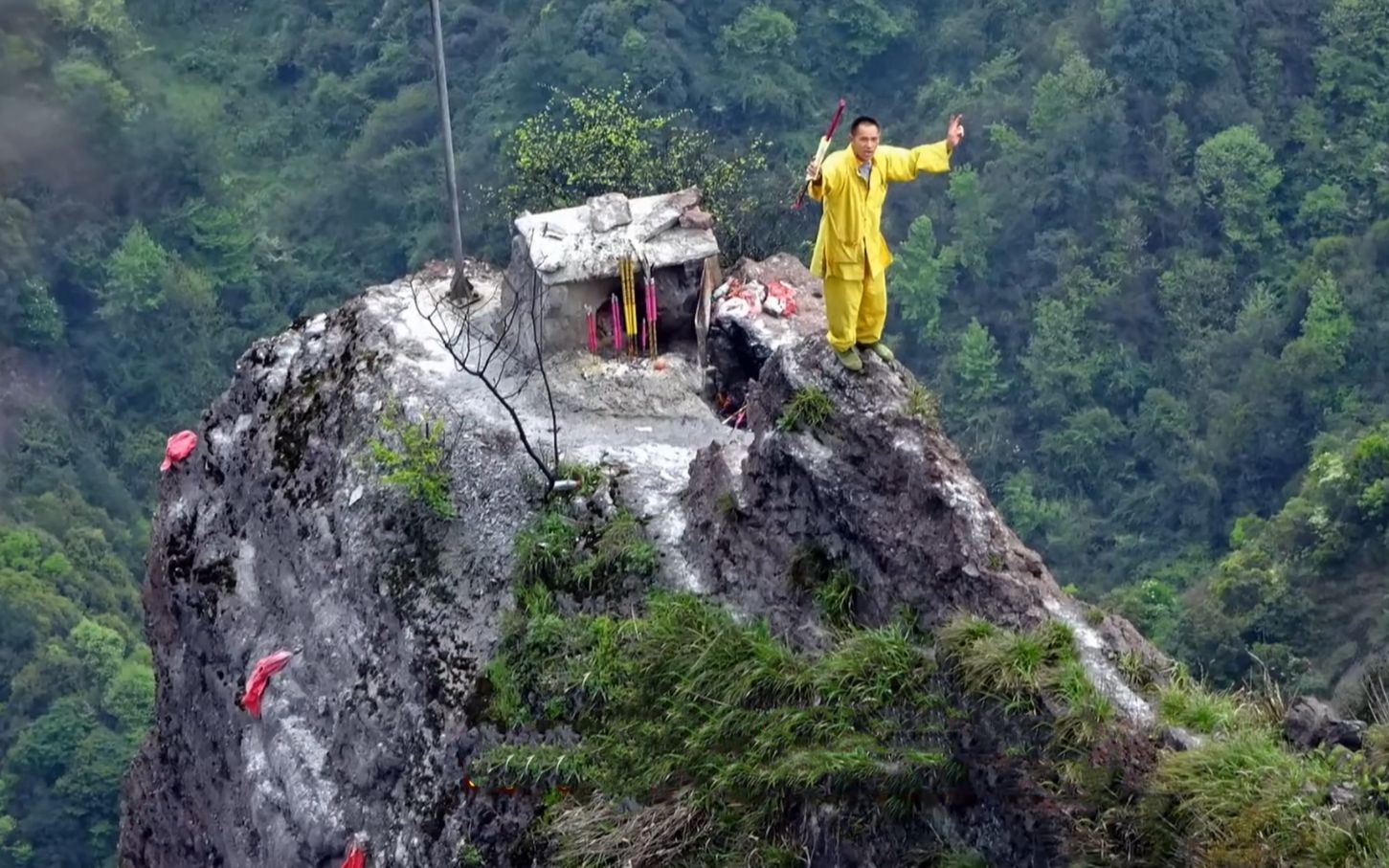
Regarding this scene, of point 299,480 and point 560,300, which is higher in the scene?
point 560,300

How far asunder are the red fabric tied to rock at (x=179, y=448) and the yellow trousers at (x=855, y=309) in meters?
7.93

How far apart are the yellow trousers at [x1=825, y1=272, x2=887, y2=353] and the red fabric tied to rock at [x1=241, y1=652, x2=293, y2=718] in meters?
5.68

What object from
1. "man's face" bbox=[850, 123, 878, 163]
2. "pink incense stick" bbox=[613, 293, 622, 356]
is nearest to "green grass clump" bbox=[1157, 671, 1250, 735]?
"man's face" bbox=[850, 123, 878, 163]

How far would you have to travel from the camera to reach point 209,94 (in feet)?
198

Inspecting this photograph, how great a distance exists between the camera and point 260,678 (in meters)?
16.4

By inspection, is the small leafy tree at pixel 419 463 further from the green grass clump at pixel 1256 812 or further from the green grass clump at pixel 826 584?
the green grass clump at pixel 1256 812

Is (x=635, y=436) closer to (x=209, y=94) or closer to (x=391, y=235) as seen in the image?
(x=391, y=235)

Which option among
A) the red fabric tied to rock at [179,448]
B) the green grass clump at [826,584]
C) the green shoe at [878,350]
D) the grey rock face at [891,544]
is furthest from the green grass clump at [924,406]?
the red fabric tied to rock at [179,448]

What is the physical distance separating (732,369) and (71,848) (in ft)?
102

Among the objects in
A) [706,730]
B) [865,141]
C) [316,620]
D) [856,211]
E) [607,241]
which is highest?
[865,141]

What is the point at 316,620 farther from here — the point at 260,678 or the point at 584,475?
the point at 584,475

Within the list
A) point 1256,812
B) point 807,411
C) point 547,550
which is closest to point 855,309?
point 807,411

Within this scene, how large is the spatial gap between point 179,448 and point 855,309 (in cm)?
842

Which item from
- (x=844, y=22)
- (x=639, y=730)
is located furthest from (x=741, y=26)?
(x=639, y=730)
